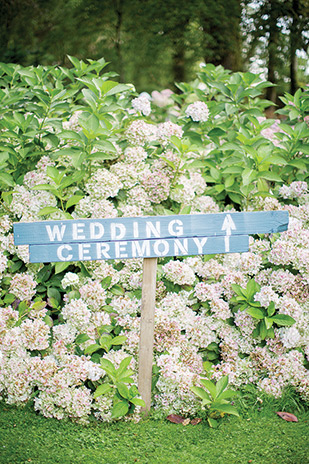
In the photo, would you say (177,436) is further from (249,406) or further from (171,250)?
(171,250)

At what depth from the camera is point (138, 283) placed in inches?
102

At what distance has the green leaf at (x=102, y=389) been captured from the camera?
6.84ft

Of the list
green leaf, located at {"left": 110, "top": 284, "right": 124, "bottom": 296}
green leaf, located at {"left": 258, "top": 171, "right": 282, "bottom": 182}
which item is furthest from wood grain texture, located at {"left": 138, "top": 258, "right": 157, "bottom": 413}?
green leaf, located at {"left": 258, "top": 171, "right": 282, "bottom": 182}

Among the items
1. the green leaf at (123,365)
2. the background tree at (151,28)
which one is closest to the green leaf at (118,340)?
the green leaf at (123,365)

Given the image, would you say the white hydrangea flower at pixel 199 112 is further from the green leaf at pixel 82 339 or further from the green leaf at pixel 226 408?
the green leaf at pixel 226 408

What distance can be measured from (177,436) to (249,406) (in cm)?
43

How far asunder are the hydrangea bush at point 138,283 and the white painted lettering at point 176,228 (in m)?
0.47

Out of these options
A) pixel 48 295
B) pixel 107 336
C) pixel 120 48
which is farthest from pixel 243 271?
pixel 120 48

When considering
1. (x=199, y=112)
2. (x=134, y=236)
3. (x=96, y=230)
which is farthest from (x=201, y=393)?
(x=199, y=112)

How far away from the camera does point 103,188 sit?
2711mm

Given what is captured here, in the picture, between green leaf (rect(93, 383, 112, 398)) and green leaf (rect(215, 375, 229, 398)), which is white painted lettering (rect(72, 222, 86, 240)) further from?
green leaf (rect(215, 375, 229, 398))

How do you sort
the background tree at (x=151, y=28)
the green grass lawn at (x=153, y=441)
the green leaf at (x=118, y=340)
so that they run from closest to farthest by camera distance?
1. the green grass lawn at (x=153, y=441)
2. the green leaf at (x=118, y=340)
3. the background tree at (x=151, y=28)

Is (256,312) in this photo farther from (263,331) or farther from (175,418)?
(175,418)

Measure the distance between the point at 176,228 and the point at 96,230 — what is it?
14.3 inches
